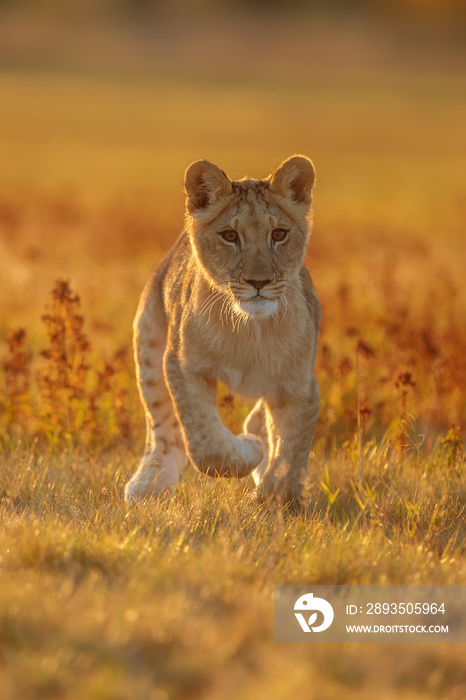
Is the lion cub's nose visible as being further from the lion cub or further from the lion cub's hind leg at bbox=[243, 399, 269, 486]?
the lion cub's hind leg at bbox=[243, 399, 269, 486]

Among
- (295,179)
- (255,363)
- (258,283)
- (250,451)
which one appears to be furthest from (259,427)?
(295,179)

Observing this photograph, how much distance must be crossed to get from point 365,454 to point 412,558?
1874 mm

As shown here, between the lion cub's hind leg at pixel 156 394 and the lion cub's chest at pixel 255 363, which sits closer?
the lion cub's chest at pixel 255 363

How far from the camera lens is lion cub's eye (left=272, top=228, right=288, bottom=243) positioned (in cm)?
533

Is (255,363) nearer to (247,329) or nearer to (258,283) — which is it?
(247,329)

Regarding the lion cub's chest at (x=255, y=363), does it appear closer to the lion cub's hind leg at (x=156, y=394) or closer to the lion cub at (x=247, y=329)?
the lion cub at (x=247, y=329)

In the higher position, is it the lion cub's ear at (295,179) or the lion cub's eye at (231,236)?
the lion cub's ear at (295,179)

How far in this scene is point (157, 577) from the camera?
3895 millimetres

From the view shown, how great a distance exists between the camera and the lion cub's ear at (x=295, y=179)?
546 centimetres

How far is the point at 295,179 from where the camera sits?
5.58m

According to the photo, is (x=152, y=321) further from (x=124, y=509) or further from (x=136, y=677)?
(x=136, y=677)

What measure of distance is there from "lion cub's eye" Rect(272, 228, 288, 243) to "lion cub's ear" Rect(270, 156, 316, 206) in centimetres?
27

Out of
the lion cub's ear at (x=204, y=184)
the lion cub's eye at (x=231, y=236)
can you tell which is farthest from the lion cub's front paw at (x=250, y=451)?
the lion cub's ear at (x=204, y=184)

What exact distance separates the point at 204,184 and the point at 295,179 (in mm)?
511
